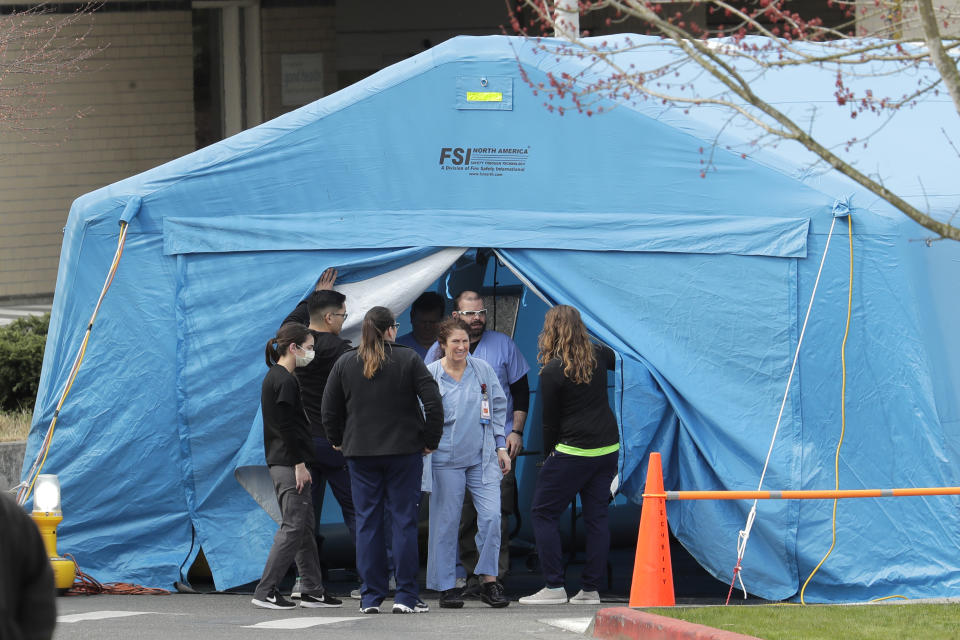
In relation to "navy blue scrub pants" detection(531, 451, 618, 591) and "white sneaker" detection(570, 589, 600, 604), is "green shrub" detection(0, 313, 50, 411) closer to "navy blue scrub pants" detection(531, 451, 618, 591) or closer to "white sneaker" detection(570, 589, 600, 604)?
"navy blue scrub pants" detection(531, 451, 618, 591)

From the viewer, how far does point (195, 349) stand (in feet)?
27.3

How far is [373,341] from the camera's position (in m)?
7.32

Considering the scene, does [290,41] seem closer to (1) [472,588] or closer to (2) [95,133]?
(2) [95,133]

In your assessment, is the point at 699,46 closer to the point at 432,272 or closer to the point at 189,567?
the point at 432,272

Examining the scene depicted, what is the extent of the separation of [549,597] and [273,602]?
1491 mm

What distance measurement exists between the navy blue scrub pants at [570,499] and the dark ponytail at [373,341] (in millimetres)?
1163

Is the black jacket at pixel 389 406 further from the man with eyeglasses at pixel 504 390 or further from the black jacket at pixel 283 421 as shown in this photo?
the man with eyeglasses at pixel 504 390

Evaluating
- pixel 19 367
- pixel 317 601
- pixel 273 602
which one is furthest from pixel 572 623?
pixel 19 367

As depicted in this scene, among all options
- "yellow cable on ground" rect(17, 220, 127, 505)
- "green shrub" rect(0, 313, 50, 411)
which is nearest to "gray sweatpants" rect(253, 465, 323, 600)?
"yellow cable on ground" rect(17, 220, 127, 505)

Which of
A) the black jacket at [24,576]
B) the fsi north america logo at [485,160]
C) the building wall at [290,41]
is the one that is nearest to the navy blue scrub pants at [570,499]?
the fsi north america logo at [485,160]

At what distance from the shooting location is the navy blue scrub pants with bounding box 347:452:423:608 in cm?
736

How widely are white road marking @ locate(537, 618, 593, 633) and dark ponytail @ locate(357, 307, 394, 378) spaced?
5.03 ft

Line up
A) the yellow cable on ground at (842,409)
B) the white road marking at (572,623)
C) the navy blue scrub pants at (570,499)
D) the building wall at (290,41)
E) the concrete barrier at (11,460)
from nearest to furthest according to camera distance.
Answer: the white road marking at (572,623) → the navy blue scrub pants at (570,499) → the yellow cable on ground at (842,409) → the concrete barrier at (11,460) → the building wall at (290,41)

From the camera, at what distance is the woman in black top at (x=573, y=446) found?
768 centimetres
